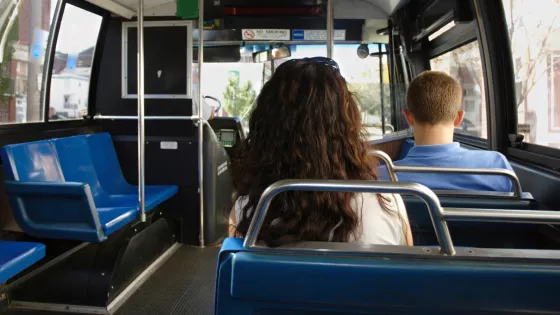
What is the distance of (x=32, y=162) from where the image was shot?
11.1ft

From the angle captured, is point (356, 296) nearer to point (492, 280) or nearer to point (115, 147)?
point (492, 280)

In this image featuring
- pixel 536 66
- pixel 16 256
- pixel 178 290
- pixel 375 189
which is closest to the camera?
pixel 375 189

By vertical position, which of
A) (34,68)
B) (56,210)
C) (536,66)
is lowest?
(56,210)

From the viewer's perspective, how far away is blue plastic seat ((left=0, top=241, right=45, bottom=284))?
238 cm

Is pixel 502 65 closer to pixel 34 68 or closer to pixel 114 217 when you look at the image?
pixel 114 217

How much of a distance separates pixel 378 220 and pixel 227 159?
3880 millimetres

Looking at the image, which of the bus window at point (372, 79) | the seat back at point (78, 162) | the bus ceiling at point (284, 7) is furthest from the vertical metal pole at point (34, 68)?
the bus window at point (372, 79)

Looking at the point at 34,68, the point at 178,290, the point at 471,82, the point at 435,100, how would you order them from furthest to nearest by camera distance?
the point at 471,82 → the point at 34,68 → the point at 178,290 → the point at 435,100

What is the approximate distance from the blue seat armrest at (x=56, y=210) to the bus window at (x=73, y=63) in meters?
1.03

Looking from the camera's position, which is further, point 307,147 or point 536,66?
point 536,66

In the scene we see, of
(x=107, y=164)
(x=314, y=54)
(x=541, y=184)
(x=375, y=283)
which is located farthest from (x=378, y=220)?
(x=314, y=54)

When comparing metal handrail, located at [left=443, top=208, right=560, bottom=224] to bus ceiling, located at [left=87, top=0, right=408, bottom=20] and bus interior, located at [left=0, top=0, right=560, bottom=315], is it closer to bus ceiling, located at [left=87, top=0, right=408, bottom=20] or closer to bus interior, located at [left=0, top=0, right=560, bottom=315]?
bus interior, located at [left=0, top=0, right=560, bottom=315]

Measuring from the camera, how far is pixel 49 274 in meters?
3.33

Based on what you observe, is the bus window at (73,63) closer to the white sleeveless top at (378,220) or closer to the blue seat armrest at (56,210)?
the blue seat armrest at (56,210)
